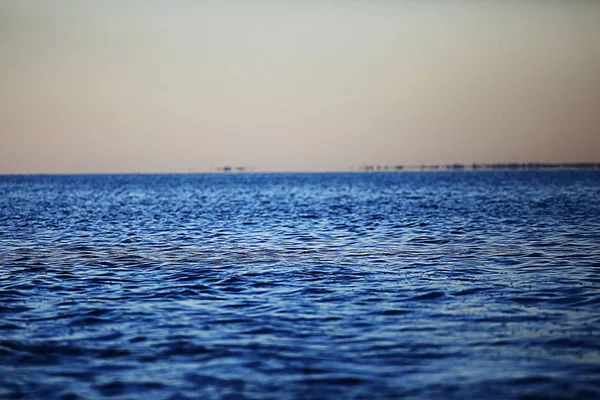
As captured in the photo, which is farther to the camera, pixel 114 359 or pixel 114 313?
pixel 114 313

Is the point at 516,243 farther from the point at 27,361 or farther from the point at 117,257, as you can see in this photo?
the point at 27,361

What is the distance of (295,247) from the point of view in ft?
84.8

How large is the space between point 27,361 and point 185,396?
3.25 meters

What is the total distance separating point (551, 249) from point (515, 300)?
1022 cm

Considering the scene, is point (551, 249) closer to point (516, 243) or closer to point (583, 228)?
point (516, 243)

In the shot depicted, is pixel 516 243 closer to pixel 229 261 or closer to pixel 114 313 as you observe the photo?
pixel 229 261

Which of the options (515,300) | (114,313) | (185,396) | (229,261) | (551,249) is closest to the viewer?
(185,396)

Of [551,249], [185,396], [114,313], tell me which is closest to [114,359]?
[185,396]

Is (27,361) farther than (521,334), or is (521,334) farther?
(521,334)

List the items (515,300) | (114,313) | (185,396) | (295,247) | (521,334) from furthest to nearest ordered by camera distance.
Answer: (295,247)
(515,300)
(114,313)
(521,334)
(185,396)

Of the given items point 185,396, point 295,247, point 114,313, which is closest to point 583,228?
point 295,247

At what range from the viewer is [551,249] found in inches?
931

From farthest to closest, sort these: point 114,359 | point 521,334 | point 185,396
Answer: point 521,334, point 114,359, point 185,396

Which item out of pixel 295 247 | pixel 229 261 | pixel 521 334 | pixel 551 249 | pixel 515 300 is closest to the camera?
pixel 521 334
